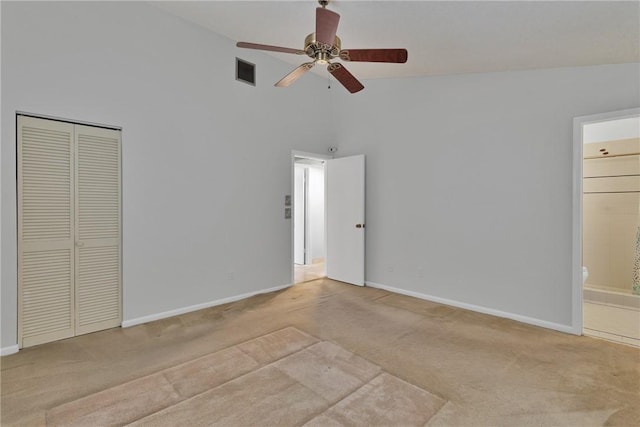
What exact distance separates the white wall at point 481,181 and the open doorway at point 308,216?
6.34 feet

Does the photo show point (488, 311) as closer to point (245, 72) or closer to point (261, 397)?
point (261, 397)

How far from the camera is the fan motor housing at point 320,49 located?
2383mm

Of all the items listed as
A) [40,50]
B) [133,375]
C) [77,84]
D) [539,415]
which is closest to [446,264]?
[539,415]

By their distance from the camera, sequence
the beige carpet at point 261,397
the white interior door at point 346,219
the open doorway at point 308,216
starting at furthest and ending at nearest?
the open doorway at point 308,216
the white interior door at point 346,219
the beige carpet at point 261,397

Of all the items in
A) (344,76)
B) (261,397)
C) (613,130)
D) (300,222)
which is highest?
(344,76)

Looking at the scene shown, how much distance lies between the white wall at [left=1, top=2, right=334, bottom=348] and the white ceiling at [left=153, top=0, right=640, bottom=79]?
577 millimetres

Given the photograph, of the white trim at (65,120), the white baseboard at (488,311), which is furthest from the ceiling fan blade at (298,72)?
the white baseboard at (488,311)

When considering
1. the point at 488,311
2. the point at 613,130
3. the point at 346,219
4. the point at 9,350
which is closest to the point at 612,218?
the point at 613,130

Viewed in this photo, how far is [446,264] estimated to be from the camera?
13.2 ft

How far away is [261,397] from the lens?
6.75ft

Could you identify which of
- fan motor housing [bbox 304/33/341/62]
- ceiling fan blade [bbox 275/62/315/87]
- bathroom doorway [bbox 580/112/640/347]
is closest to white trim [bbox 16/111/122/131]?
ceiling fan blade [bbox 275/62/315/87]

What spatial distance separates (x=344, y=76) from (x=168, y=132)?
2113 millimetres

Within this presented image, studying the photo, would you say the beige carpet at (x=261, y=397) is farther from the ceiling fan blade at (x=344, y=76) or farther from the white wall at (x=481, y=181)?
the ceiling fan blade at (x=344, y=76)

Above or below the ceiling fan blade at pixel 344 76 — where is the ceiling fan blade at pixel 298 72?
above
